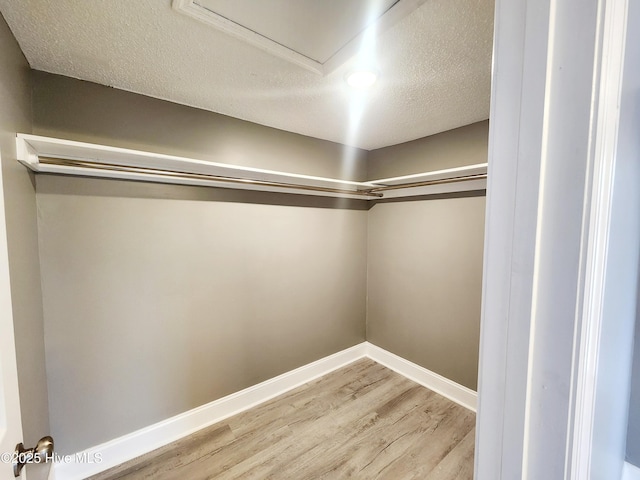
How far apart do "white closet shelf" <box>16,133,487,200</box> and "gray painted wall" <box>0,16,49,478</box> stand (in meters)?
0.12

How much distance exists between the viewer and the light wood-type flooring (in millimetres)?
1646

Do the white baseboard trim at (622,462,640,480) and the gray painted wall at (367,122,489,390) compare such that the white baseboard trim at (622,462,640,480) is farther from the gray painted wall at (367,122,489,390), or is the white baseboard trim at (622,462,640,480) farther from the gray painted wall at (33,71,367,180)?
the gray painted wall at (33,71,367,180)

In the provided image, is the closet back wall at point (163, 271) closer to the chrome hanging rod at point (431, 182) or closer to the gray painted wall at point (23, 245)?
the gray painted wall at point (23, 245)

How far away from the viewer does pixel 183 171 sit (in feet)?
5.85

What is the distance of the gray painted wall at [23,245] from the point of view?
3.45 ft

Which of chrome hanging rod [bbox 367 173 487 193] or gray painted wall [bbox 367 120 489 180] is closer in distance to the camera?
chrome hanging rod [bbox 367 173 487 193]

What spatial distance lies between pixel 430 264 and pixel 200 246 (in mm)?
1969

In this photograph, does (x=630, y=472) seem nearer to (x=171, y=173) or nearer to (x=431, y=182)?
(x=431, y=182)

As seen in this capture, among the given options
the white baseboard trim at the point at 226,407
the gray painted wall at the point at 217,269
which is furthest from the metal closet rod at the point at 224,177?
the white baseboard trim at the point at 226,407

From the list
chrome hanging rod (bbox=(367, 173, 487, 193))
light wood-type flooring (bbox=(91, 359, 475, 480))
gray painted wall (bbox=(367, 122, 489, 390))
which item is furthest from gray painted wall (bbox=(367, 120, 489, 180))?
light wood-type flooring (bbox=(91, 359, 475, 480))

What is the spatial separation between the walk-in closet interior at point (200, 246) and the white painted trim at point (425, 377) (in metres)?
0.04

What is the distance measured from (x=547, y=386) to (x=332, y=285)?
2.35m

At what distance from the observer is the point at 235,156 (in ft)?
6.78

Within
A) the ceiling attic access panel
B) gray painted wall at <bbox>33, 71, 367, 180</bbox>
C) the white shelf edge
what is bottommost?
the white shelf edge
